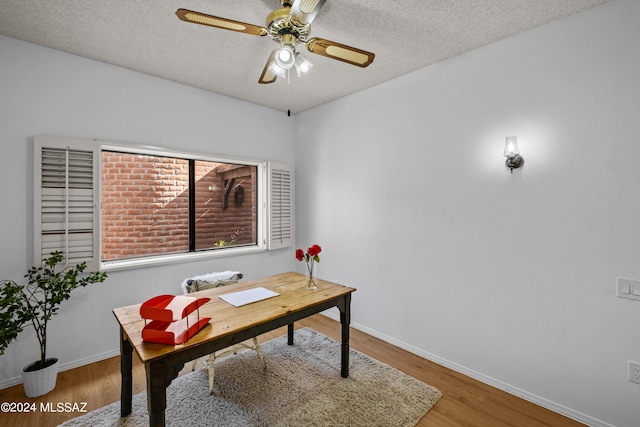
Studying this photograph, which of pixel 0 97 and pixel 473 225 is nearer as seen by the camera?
pixel 0 97

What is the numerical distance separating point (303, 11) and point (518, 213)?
79.9 inches

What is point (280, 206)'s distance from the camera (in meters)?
3.89

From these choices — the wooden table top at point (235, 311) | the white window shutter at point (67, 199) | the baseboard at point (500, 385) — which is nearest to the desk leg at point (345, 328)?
the wooden table top at point (235, 311)

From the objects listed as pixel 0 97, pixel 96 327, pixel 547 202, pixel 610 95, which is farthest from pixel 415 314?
pixel 0 97

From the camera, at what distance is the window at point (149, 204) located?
2.35 m

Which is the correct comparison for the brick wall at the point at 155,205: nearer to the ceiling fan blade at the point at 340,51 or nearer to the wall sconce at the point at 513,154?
the ceiling fan blade at the point at 340,51

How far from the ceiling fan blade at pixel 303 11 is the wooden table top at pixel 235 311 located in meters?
1.72

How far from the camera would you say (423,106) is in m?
2.72

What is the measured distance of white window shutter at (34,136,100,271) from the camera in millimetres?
2264

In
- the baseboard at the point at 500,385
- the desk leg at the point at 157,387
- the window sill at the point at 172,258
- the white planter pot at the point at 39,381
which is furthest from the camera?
the window sill at the point at 172,258

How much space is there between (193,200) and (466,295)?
3000mm

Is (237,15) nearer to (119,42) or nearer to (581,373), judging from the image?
(119,42)

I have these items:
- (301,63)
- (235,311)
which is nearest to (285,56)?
(301,63)

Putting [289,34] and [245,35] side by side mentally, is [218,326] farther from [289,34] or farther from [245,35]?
[245,35]
